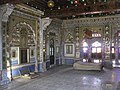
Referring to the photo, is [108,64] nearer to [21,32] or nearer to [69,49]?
[69,49]

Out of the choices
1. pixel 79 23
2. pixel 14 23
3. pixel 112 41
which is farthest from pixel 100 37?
pixel 14 23

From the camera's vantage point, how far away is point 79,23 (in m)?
13.5

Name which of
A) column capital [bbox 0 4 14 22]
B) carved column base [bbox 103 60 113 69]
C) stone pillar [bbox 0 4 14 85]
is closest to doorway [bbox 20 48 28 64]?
Answer: stone pillar [bbox 0 4 14 85]

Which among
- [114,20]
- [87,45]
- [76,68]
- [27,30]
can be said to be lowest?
[76,68]

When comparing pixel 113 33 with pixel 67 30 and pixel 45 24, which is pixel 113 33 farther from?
pixel 45 24

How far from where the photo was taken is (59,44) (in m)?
13.9

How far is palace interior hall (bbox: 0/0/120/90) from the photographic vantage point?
289 inches

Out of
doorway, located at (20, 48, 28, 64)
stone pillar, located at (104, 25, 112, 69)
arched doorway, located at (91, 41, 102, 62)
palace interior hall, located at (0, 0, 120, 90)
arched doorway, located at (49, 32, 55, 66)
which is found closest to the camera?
palace interior hall, located at (0, 0, 120, 90)

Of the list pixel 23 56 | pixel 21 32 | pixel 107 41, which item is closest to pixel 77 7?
pixel 21 32

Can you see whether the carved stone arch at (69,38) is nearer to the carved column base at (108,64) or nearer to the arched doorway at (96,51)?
the arched doorway at (96,51)

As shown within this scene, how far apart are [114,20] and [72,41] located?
152 inches

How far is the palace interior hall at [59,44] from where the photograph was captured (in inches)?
289

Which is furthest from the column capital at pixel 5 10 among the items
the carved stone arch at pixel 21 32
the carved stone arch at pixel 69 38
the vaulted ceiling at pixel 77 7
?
the carved stone arch at pixel 69 38

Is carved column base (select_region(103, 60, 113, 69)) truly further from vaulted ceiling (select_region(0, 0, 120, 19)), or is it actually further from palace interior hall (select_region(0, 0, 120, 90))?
vaulted ceiling (select_region(0, 0, 120, 19))
